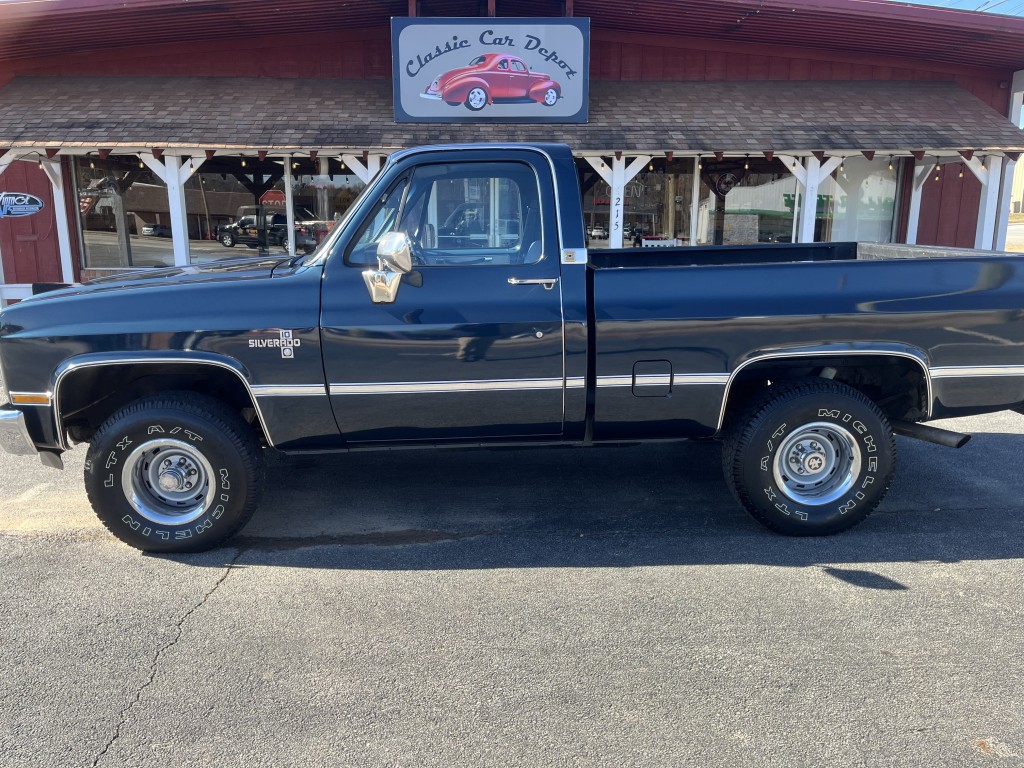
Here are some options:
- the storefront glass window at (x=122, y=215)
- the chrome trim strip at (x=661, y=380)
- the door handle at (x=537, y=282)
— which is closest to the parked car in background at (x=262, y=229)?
the storefront glass window at (x=122, y=215)

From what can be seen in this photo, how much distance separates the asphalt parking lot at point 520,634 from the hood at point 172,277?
55.0 inches

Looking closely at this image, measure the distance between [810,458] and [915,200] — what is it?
12.4 m

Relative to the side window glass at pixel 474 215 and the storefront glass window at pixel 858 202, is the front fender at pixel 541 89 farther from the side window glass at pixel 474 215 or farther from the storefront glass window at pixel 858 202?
the side window glass at pixel 474 215

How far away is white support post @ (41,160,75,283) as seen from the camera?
1301 centimetres

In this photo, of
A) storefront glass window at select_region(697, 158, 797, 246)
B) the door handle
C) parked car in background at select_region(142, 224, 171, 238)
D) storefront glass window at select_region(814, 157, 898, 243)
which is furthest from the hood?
storefront glass window at select_region(814, 157, 898, 243)

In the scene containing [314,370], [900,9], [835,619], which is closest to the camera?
[835,619]

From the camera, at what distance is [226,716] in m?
2.84

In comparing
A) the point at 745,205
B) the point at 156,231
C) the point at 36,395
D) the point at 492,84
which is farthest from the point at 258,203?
the point at 36,395

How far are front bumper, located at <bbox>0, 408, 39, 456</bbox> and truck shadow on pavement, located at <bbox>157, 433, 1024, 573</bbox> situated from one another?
3.26 feet

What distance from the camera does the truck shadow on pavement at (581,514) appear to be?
13.6 feet

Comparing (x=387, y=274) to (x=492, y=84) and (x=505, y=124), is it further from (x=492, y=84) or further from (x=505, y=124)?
(x=492, y=84)

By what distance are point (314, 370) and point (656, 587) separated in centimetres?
202

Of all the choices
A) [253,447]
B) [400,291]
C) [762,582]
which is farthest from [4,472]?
[762,582]

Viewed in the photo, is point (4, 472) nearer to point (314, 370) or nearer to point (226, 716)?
point (314, 370)
